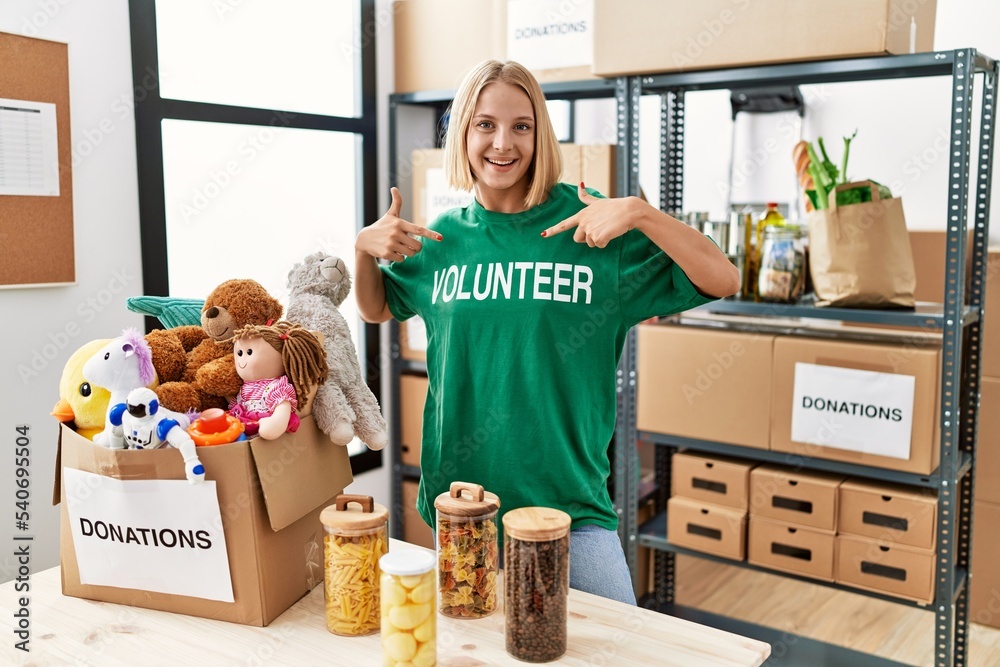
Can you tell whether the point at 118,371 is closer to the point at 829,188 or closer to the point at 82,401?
the point at 82,401

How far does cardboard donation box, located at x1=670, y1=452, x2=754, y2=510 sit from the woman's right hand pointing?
1.28 m

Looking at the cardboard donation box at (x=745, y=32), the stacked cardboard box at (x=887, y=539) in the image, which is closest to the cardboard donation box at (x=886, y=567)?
the stacked cardboard box at (x=887, y=539)

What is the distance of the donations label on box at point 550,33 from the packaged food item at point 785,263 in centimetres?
74

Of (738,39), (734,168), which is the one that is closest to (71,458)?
(738,39)

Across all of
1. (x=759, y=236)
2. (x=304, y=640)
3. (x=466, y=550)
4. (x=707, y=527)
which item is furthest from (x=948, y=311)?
(x=304, y=640)

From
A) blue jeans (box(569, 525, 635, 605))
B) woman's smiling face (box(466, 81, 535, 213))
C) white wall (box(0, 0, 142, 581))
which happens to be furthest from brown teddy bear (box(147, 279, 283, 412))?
white wall (box(0, 0, 142, 581))

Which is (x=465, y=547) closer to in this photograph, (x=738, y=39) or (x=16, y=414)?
(x=16, y=414)

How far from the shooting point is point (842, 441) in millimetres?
2227

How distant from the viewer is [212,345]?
1.27 m

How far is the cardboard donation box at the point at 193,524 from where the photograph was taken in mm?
1122

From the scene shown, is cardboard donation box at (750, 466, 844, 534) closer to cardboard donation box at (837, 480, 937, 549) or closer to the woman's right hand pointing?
cardboard donation box at (837, 480, 937, 549)

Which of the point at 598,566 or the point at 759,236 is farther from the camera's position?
the point at 759,236

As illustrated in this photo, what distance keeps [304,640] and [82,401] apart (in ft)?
1.46

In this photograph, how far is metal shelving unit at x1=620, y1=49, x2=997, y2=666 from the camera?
78.2 inches
